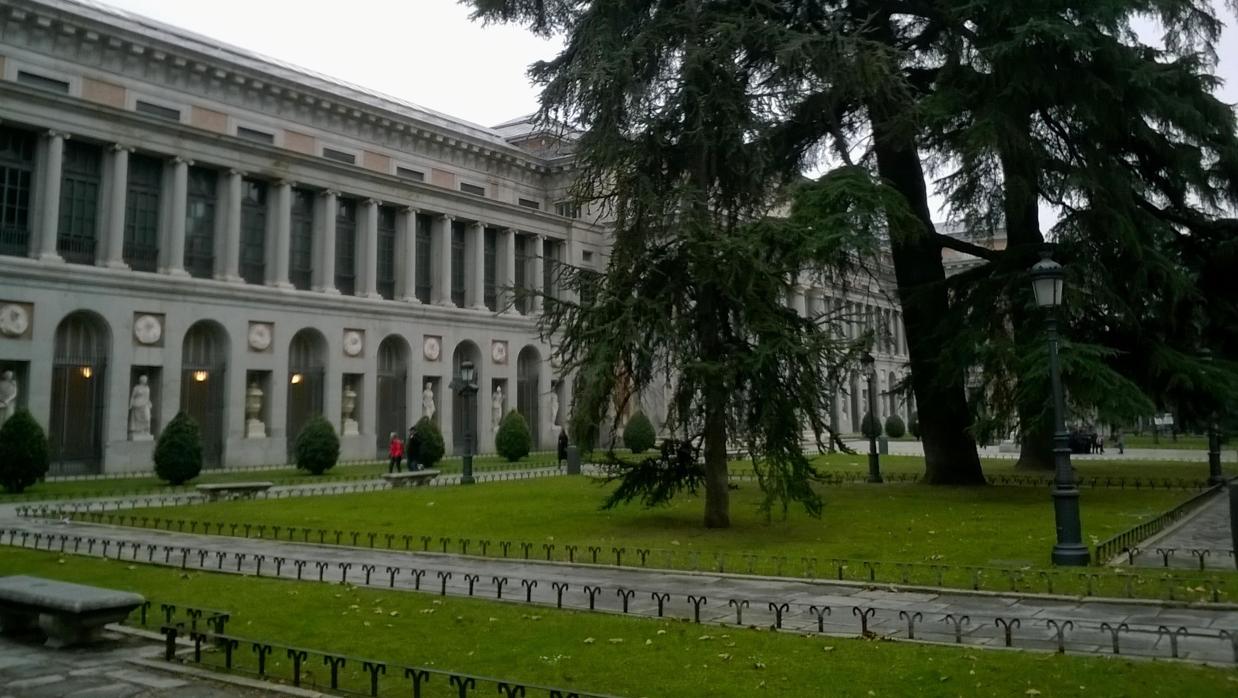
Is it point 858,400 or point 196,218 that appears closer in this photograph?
point 196,218

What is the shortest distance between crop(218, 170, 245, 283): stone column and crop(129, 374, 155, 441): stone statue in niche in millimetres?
6105

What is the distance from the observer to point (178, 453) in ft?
92.7

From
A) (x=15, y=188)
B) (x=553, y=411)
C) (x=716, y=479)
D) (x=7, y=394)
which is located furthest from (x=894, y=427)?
(x=15, y=188)

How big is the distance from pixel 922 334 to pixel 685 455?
11.0 meters

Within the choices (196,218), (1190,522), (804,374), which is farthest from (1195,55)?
(196,218)

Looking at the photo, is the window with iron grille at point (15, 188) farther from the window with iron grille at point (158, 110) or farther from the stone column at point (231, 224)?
the stone column at point (231, 224)

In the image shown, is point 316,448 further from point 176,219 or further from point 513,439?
point 176,219

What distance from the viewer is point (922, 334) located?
81.6 ft

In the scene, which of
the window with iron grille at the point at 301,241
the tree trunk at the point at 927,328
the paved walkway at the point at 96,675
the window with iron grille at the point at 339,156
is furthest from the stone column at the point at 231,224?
the paved walkway at the point at 96,675

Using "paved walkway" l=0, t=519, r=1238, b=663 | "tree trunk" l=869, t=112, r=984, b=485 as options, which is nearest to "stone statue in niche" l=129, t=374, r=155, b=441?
"paved walkway" l=0, t=519, r=1238, b=663

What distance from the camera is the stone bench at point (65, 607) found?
8.08 m

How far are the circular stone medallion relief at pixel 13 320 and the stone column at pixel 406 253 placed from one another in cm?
1771

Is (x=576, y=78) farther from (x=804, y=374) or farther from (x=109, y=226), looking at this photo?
(x=109, y=226)

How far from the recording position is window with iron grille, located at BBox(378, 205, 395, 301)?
4672 centimetres
